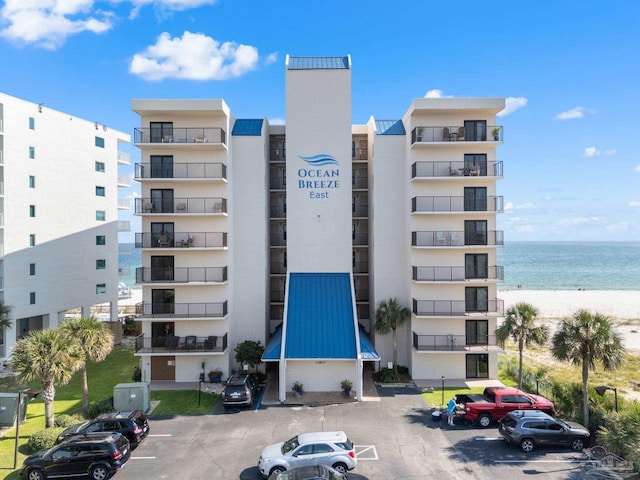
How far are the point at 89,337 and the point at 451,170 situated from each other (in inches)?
1001

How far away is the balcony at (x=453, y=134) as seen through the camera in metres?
28.3

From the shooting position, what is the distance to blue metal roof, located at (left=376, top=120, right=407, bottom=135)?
30156mm

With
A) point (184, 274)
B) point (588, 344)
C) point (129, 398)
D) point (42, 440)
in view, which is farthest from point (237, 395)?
point (588, 344)

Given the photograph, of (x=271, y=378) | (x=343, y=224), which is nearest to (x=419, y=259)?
(x=343, y=224)

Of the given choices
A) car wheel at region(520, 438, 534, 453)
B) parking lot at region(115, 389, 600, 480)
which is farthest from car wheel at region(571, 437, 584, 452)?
car wheel at region(520, 438, 534, 453)

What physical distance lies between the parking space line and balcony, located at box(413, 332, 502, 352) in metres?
10.1

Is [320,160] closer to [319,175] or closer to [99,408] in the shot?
[319,175]

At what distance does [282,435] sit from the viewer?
19531mm

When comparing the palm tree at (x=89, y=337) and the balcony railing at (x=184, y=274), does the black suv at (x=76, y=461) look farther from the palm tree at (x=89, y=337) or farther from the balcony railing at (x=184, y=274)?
the balcony railing at (x=184, y=274)

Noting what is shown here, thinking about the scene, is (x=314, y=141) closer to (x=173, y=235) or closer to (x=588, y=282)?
(x=173, y=235)

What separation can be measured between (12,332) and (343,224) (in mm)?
28481

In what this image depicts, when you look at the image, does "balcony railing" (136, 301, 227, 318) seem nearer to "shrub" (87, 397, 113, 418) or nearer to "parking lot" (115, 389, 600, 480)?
"shrub" (87, 397, 113, 418)

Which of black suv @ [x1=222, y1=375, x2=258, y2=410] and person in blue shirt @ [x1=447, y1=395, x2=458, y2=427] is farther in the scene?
black suv @ [x1=222, y1=375, x2=258, y2=410]

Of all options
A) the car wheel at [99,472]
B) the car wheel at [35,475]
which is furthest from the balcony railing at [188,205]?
the car wheel at [35,475]
